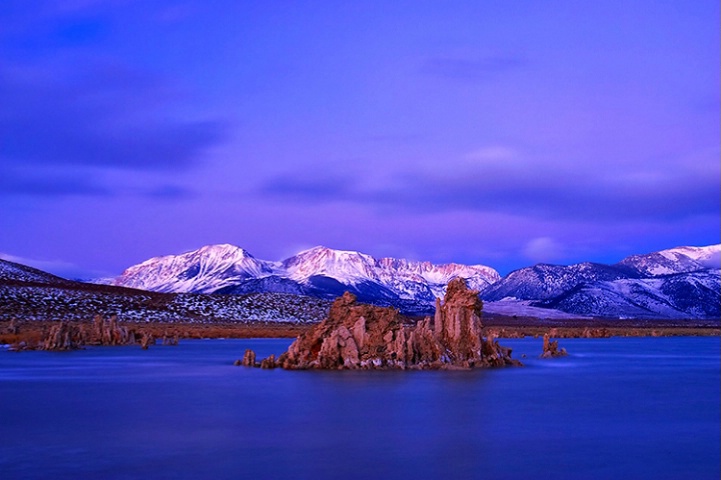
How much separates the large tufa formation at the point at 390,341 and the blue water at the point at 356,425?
6.20 ft

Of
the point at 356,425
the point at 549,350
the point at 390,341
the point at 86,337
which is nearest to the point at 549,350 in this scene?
the point at 549,350

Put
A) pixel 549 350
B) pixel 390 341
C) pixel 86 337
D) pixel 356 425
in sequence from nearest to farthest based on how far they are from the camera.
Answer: pixel 356 425 → pixel 390 341 → pixel 549 350 → pixel 86 337

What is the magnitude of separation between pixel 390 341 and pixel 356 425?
1663 centimetres

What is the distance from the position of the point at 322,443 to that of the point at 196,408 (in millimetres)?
6963

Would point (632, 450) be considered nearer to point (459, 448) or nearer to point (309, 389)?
point (459, 448)

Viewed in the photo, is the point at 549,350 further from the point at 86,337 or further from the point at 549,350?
the point at 86,337

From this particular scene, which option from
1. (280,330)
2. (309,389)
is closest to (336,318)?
(309,389)

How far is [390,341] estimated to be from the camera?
3697 cm

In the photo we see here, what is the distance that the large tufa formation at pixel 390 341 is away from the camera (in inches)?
1443

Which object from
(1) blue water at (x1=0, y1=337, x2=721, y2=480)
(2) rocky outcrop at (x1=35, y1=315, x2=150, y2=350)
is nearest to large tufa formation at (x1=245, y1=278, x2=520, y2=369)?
(1) blue water at (x1=0, y1=337, x2=721, y2=480)

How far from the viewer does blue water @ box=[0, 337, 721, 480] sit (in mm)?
15180

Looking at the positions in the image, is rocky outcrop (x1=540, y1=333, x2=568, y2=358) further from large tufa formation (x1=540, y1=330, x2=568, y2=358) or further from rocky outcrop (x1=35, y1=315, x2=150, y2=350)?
rocky outcrop (x1=35, y1=315, x2=150, y2=350)

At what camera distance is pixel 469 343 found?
1516 inches

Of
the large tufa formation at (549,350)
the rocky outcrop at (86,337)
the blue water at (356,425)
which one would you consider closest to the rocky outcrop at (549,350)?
the large tufa formation at (549,350)
